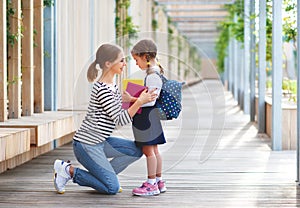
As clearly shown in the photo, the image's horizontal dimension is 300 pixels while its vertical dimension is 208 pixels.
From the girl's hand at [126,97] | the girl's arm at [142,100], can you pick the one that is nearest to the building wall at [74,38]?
the girl's hand at [126,97]

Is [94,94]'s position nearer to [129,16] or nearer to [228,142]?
[228,142]

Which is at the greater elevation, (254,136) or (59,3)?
(59,3)

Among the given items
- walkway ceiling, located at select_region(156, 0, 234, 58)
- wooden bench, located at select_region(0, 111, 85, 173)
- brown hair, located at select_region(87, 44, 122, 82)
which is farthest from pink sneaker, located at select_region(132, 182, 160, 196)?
walkway ceiling, located at select_region(156, 0, 234, 58)

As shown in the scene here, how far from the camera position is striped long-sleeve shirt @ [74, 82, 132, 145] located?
4.89 metres

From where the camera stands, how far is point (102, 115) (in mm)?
4941

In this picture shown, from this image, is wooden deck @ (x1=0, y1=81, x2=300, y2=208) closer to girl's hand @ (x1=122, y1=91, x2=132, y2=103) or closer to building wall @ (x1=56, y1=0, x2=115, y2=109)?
girl's hand @ (x1=122, y1=91, x2=132, y2=103)

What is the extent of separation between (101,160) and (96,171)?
79 mm

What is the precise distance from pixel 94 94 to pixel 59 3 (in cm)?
353

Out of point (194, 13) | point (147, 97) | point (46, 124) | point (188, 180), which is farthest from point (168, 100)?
point (194, 13)

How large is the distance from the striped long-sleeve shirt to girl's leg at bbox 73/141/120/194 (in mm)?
56

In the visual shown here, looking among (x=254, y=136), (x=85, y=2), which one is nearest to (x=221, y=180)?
(x=254, y=136)

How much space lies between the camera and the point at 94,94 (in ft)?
16.3

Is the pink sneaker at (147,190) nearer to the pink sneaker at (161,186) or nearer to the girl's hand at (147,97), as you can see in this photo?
the pink sneaker at (161,186)

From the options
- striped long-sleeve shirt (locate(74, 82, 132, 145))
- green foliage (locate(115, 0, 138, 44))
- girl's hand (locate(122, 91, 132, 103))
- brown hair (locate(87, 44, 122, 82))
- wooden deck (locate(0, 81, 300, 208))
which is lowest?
wooden deck (locate(0, 81, 300, 208))
